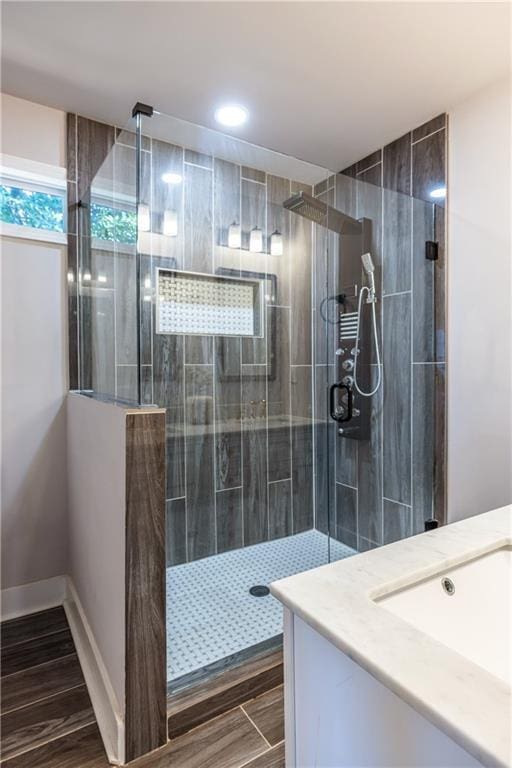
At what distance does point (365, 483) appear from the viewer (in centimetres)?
274

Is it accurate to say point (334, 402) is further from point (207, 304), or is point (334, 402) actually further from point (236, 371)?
point (207, 304)

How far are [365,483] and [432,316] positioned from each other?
3.77 feet

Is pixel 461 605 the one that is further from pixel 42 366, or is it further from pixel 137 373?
pixel 42 366

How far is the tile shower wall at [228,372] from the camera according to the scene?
234 centimetres

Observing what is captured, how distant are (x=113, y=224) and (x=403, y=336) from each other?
1718 millimetres

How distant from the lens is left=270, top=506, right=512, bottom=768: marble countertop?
53cm

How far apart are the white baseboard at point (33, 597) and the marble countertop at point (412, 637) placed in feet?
6.36

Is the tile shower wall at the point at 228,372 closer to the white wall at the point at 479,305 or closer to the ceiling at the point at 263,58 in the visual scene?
the ceiling at the point at 263,58

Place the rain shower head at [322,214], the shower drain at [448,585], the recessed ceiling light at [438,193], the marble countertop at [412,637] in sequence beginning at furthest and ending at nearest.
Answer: the rain shower head at [322,214] < the recessed ceiling light at [438,193] < the shower drain at [448,585] < the marble countertop at [412,637]

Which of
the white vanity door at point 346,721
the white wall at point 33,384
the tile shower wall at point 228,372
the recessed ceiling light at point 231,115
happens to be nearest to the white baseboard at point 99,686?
the white wall at point 33,384

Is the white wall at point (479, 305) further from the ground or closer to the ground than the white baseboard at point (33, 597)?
further from the ground

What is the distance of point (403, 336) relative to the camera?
2.49 metres

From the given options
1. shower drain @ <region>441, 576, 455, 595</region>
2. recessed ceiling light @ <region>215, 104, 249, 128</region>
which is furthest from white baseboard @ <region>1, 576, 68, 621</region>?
recessed ceiling light @ <region>215, 104, 249, 128</region>

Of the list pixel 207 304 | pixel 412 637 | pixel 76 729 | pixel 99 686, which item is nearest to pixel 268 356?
pixel 207 304
